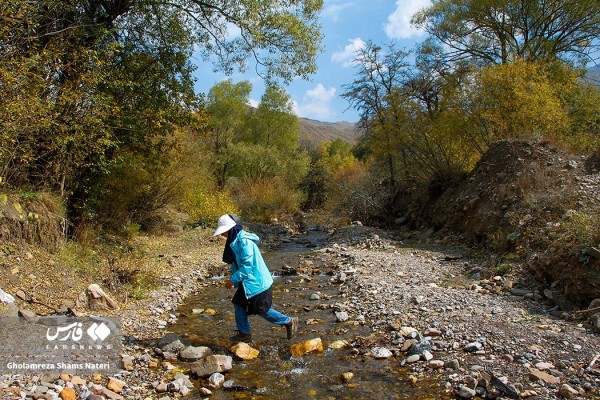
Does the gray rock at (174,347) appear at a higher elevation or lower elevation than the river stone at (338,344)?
lower

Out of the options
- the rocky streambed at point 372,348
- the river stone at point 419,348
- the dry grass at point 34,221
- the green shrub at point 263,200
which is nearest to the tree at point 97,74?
the dry grass at point 34,221

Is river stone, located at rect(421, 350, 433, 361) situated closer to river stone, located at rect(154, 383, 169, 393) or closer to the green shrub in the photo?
river stone, located at rect(154, 383, 169, 393)

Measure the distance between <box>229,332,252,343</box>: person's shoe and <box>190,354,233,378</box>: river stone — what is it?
0.87 metres

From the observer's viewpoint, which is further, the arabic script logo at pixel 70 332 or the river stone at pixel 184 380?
the arabic script logo at pixel 70 332

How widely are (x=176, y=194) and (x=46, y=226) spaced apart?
7.46 metres

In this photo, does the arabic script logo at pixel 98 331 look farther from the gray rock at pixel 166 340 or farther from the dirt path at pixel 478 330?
the dirt path at pixel 478 330

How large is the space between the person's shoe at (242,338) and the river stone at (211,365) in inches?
34.2

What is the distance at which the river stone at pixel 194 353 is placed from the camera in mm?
5617

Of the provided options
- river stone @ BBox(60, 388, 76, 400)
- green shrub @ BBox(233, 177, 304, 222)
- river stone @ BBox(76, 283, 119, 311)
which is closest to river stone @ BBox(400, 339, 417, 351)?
river stone @ BBox(60, 388, 76, 400)

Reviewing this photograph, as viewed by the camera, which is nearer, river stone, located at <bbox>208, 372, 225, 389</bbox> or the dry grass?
river stone, located at <bbox>208, 372, 225, 389</bbox>

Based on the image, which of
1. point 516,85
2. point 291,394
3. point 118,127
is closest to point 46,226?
point 118,127

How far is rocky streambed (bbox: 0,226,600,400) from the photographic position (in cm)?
454

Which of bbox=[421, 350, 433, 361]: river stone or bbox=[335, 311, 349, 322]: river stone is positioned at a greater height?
bbox=[421, 350, 433, 361]: river stone

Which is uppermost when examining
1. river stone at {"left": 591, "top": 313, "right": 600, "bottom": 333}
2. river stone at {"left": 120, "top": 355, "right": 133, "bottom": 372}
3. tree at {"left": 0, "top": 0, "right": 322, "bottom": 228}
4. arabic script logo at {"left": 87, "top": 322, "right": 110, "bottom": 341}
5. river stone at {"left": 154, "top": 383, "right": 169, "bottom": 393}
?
tree at {"left": 0, "top": 0, "right": 322, "bottom": 228}
